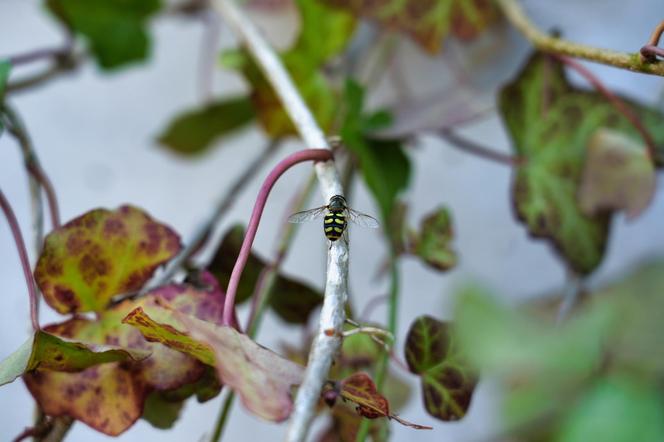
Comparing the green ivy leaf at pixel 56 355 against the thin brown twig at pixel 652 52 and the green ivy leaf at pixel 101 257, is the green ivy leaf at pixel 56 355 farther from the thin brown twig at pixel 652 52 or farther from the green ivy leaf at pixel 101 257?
the thin brown twig at pixel 652 52

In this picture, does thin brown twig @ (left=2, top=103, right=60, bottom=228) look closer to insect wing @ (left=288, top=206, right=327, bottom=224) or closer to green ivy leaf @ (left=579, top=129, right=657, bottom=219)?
insect wing @ (left=288, top=206, right=327, bottom=224)

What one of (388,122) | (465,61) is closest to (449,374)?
(388,122)

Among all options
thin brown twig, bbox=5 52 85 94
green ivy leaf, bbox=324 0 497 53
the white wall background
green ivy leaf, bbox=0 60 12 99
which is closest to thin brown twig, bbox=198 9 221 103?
the white wall background

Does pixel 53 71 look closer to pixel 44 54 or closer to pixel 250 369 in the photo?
pixel 44 54

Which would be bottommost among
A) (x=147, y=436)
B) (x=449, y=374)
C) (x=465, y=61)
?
(x=147, y=436)

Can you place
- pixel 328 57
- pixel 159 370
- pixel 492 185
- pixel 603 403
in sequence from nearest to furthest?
pixel 159 370, pixel 603 403, pixel 328 57, pixel 492 185

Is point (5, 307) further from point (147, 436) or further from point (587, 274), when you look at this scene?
point (587, 274)
